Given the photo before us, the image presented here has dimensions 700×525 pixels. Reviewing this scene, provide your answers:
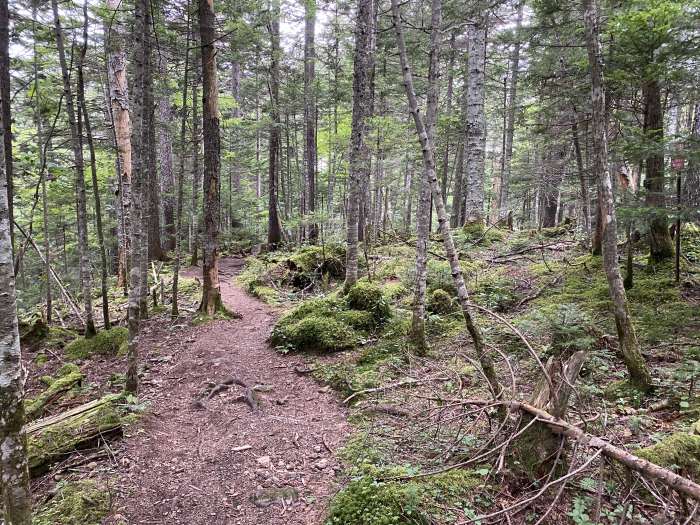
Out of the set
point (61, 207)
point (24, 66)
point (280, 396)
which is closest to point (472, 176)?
point (280, 396)

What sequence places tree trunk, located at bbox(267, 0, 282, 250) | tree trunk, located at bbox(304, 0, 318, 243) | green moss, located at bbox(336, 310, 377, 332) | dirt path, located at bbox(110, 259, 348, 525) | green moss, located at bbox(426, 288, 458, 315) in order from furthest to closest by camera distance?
tree trunk, located at bbox(304, 0, 318, 243) < tree trunk, located at bbox(267, 0, 282, 250) < green moss, located at bbox(426, 288, 458, 315) < green moss, located at bbox(336, 310, 377, 332) < dirt path, located at bbox(110, 259, 348, 525)

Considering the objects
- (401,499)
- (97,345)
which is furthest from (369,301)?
(97,345)

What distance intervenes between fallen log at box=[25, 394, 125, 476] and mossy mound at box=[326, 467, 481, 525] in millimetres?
2977

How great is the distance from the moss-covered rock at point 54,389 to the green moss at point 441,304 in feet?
20.9

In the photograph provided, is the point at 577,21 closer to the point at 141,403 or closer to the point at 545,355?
the point at 545,355

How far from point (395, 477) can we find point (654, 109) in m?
7.23

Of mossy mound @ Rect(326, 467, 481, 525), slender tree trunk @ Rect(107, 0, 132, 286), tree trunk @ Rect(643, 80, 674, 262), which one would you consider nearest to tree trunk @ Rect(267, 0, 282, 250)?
slender tree trunk @ Rect(107, 0, 132, 286)

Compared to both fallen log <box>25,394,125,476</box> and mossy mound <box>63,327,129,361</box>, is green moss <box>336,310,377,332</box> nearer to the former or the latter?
fallen log <box>25,394,125,476</box>

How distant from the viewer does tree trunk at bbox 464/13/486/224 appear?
12.8 metres

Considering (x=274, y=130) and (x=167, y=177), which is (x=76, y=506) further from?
(x=167, y=177)

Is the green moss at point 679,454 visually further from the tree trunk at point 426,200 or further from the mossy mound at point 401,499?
the tree trunk at point 426,200

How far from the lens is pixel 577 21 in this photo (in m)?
7.83

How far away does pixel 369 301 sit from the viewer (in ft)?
26.9

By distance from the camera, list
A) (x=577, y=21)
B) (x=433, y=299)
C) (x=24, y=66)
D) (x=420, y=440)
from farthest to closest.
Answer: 1. (x=24, y=66)
2. (x=433, y=299)
3. (x=577, y=21)
4. (x=420, y=440)
